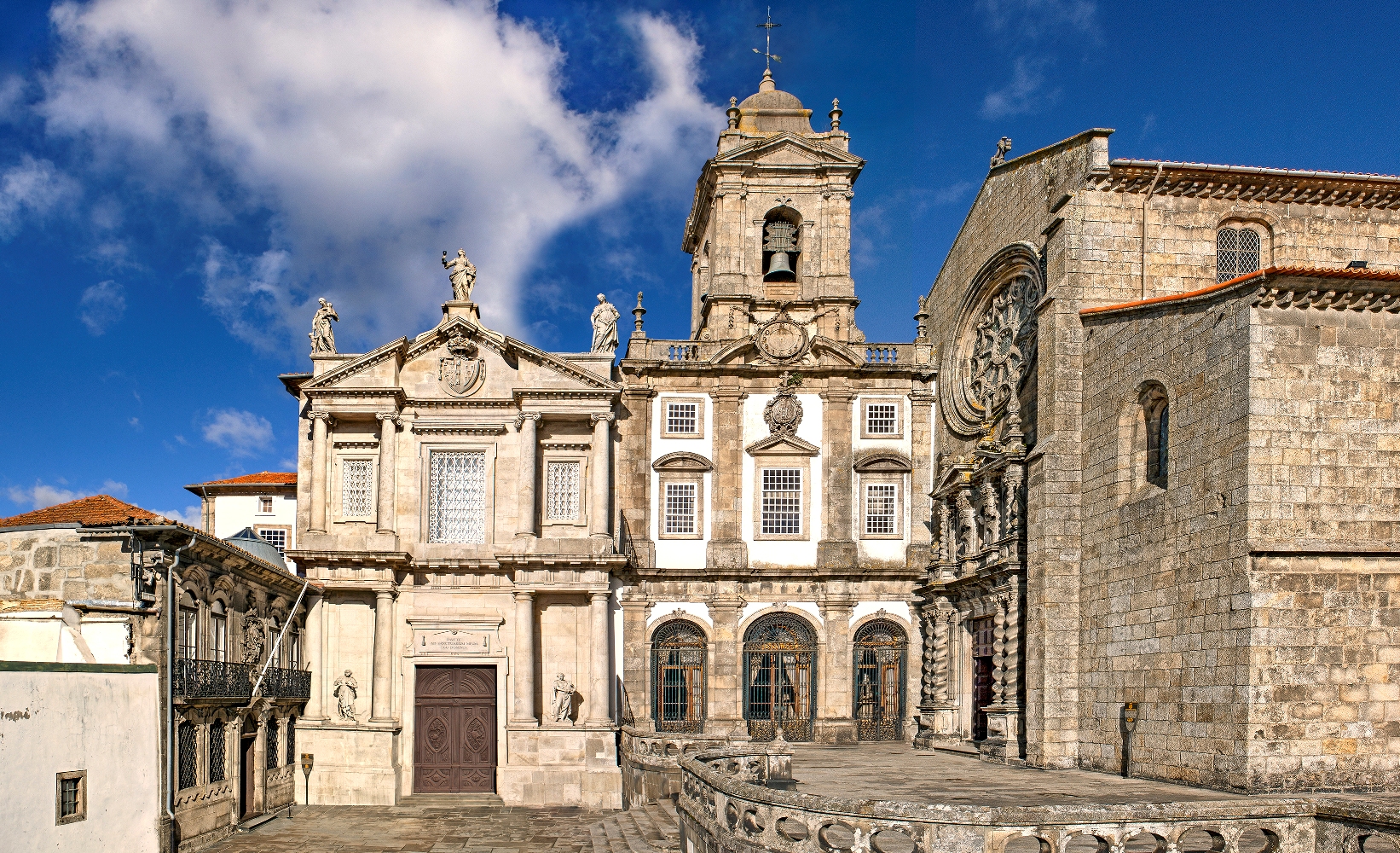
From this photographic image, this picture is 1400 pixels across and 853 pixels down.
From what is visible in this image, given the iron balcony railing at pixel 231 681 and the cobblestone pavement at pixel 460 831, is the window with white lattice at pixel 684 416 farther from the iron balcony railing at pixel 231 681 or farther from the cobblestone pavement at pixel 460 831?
the iron balcony railing at pixel 231 681

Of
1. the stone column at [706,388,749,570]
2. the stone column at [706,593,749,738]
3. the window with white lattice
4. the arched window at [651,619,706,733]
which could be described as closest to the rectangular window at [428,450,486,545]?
the window with white lattice

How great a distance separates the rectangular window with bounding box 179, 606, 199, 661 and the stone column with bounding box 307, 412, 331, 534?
21.5 ft

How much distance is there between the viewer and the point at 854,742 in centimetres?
3136

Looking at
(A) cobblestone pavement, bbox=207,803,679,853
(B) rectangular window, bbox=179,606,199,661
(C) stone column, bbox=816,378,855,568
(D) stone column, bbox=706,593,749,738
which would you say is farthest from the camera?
(C) stone column, bbox=816,378,855,568

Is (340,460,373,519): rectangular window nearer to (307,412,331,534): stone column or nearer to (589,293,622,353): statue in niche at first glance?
(307,412,331,534): stone column

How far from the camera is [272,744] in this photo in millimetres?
27328

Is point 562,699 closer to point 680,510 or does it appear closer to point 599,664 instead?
point 599,664

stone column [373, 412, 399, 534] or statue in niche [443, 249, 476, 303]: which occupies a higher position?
statue in niche [443, 249, 476, 303]

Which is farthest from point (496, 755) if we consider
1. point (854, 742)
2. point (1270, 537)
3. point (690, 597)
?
point (1270, 537)

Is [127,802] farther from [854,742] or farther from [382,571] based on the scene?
[854,742]

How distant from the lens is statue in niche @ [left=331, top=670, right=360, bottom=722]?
28.9 metres

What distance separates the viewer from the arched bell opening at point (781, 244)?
34.6 m

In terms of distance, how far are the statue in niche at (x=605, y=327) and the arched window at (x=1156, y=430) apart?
1331 cm

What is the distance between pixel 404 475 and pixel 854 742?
13132mm
